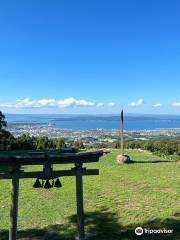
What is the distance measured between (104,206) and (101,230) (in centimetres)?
210

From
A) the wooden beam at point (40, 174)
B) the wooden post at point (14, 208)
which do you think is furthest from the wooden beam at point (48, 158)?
the wooden post at point (14, 208)

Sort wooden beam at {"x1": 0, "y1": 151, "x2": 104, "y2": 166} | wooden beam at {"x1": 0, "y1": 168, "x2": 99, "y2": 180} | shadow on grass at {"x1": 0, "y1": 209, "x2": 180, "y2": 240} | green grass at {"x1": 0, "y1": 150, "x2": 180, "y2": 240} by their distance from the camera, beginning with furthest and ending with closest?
green grass at {"x1": 0, "y1": 150, "x2": 180, "y2": 240}, shadow on grass at {"x1": 0, "y1": 209, "x2": 180, "y2": 240}, wooden beam at {"x1": 0, "y1": 168, "x2": 99, "y2": 180}, wooden beam at {"x1": 0, "y1": 151, "x2": 104, "y2": 166}

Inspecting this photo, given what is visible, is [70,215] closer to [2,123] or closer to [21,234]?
[21,234]

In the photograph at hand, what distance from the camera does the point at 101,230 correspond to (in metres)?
8.45

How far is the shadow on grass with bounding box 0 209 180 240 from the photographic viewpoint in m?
8.00

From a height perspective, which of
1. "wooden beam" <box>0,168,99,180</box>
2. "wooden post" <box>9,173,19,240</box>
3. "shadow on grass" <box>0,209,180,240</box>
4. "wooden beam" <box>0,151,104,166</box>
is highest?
"wooden beam" <box>0,151,104,166</box>

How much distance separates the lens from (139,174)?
16.0 metres

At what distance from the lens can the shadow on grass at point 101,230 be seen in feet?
26.2

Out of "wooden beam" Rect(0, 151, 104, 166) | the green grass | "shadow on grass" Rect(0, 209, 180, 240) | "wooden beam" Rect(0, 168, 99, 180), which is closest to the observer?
"wooden beam" Rect(0, 151, 104, 166)

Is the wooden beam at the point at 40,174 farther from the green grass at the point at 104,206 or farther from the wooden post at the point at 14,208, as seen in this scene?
the green grass at the point at 104,206

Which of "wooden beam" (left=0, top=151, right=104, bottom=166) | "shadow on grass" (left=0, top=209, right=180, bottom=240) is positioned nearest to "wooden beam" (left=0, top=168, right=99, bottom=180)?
"wooden beam" (left=0, top=151, right=104, bottom=166)

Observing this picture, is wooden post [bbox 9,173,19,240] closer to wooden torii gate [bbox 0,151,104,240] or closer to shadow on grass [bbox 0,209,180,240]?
wooden torii gate [bbox 0,151,104,240]

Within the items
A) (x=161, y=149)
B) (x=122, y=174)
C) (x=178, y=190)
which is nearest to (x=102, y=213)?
(x=178, y=190)

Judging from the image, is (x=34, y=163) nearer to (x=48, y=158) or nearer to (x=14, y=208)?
(x=48, y=158)
